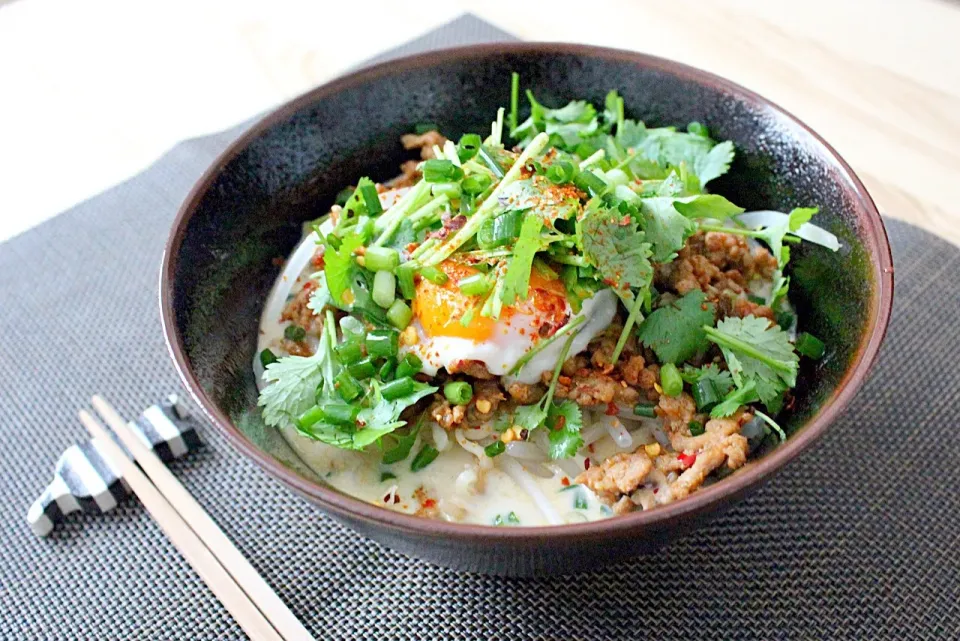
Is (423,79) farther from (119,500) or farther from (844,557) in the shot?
(844,557)

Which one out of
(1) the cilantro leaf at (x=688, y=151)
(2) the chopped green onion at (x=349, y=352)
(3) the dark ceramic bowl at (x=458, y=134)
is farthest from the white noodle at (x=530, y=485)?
(1) the cilantro leaf at (x=688, y=151)

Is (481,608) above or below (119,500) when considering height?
below

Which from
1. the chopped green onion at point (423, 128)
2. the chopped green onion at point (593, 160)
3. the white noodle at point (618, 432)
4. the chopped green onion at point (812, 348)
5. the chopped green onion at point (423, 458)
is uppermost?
the chopped green onion at point (423, 128)

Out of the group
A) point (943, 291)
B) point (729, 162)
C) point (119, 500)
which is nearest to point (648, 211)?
point (729, 162)

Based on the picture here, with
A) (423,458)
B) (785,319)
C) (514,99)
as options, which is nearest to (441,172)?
(514,99)

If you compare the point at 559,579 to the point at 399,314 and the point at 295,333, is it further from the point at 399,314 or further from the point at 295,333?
the point at 295,333

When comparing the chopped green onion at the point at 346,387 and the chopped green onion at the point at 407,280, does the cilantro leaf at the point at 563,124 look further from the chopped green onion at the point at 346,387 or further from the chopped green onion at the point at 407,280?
the chopped green onion at the point at 346,387

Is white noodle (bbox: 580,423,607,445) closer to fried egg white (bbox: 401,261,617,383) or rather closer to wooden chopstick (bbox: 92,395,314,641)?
fried egg white (bbox: 401,261,617,383)
